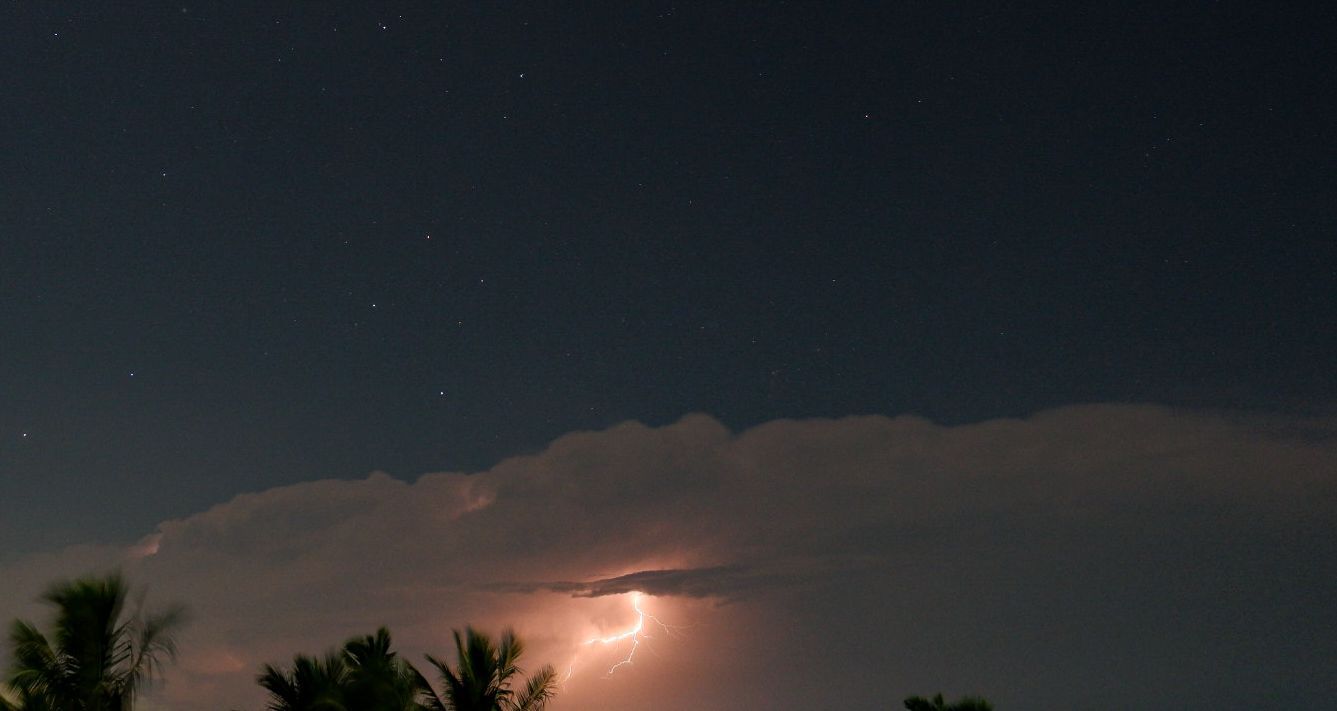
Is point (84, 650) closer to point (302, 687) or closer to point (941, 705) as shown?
point (302, 687)

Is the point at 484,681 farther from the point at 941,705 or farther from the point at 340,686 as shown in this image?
the point at 941,705

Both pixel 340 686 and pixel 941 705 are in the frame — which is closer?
pixel 340 686

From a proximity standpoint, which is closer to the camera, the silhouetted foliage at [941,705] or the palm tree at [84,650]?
the palm tree at [84,650]

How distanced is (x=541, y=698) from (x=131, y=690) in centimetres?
1050

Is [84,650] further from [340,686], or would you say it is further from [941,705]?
[941,705]

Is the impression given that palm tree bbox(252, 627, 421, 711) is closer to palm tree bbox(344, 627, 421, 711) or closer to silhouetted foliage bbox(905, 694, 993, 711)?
palm tree bbox(344, 627, 421, 711)

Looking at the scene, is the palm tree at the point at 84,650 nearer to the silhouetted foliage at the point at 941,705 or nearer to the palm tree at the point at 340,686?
the palm tree at the point at 340,686

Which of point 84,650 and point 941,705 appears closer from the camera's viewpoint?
point 84,650

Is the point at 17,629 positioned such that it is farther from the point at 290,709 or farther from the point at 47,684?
the point at 290,709

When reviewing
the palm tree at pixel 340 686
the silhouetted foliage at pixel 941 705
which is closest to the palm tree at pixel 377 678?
the palm tree at pixel 340 686

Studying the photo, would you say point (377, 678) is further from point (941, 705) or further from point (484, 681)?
point (941, 705)

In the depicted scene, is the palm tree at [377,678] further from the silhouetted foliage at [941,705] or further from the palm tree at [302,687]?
the silhouetted foliage at [941,705]

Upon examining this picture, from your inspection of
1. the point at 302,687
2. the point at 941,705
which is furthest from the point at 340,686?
the point at 941,705

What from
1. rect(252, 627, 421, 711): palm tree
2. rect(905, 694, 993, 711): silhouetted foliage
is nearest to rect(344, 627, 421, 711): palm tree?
rect(252, 627, 421, 711): palm tree
